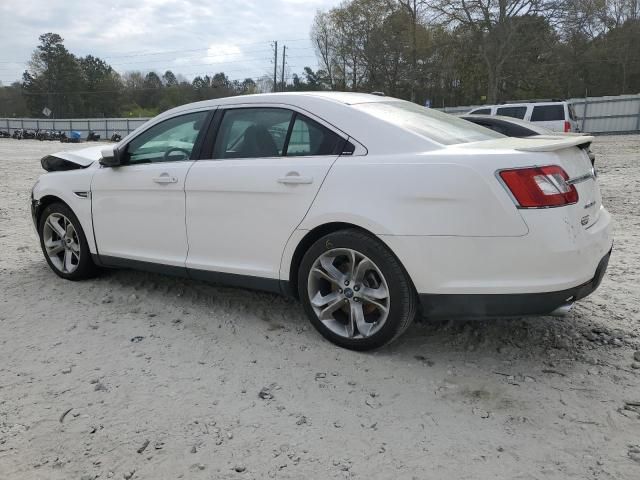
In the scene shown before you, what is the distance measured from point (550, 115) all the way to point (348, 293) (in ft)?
58.3

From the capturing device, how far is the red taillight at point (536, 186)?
2680 mm

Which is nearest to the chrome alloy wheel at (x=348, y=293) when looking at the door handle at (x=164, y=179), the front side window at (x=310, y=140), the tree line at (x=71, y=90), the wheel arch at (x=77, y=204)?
the front side window at (x=310, y=140)

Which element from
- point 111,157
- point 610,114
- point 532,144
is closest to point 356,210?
point 532,144

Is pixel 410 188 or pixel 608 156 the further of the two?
pixel 608 156

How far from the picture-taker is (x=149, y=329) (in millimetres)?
3750

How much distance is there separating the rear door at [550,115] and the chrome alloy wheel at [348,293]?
1699 centimetres

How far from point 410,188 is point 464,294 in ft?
2.08

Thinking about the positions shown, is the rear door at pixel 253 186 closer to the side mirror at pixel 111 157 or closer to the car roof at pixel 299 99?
the car roof at pixel 299 99

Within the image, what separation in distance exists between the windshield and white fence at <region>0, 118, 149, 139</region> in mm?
51022

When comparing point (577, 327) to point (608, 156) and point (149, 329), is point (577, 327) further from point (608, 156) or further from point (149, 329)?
point (608, 156)

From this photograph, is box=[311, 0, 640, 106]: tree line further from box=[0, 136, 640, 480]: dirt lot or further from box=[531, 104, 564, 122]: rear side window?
box=[0, 136, 640, 480]: dirt lot

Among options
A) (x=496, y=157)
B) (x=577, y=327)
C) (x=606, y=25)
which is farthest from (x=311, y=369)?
(x=606, y=25)

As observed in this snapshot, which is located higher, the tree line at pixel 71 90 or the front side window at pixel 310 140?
the tree line at pixel 71 90

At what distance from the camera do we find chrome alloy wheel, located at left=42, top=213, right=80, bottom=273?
475 cm
